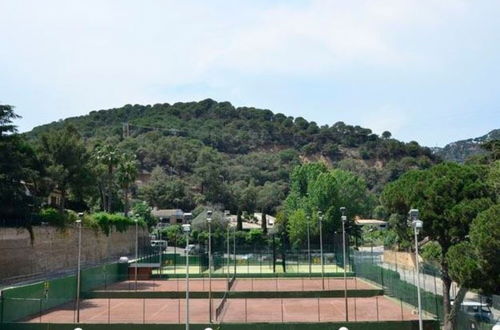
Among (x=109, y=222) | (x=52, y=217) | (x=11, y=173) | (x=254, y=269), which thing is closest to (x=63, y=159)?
(x=52, y=217)

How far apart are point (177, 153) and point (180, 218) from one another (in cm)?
4476

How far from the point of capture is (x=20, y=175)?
45812mm

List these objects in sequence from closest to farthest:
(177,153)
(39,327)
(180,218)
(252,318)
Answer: (39,327)
(252,318)
(180,218)
(177,153)

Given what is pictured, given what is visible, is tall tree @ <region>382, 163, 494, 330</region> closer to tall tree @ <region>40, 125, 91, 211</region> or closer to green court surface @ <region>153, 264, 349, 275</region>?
green court surface @ <region>153, 264, 349, 275</region>

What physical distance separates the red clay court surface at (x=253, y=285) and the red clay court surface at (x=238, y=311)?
438cm

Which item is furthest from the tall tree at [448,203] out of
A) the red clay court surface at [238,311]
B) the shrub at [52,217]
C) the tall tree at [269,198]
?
the tall tree at [269,198]

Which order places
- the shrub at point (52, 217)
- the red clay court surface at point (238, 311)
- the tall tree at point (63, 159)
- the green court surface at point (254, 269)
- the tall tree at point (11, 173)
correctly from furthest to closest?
the green court surface at point (254, 269)
the tall tree at point (63, 159)
the shrub at point (52, 217)
the tall tree at point (11, 173)
the red clay court surface at point (238, 311)

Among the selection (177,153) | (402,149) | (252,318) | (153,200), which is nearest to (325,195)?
(252,318)

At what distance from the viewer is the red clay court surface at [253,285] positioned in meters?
46.3

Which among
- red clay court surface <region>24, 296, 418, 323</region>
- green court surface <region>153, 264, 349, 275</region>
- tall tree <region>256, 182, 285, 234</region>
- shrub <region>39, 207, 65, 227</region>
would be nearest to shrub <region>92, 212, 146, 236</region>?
green court surface <region>153, 264, 349, 275</region>

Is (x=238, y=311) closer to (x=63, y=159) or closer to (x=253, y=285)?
(x=253, y=285)

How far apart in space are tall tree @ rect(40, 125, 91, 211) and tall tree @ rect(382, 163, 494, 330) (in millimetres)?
38638

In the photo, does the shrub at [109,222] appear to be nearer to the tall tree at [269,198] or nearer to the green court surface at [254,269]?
the green court surface at [254,269]

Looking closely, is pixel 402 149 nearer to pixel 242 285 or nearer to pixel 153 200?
pixel 153 200
